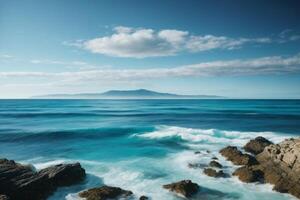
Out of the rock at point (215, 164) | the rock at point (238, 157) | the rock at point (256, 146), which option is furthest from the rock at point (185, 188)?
the rock at point (256, 146)

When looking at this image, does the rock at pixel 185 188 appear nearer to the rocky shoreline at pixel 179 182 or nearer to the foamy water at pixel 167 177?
the rocky shoreline at pixel 179 182

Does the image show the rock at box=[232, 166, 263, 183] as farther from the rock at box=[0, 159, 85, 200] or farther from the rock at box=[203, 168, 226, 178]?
the rock at box=[0, 159, 85, 200]

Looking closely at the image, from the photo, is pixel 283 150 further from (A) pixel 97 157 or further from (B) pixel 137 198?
(A) pixel 97 157

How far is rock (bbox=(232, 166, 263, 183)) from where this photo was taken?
18.4 meters

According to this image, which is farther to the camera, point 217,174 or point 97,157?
point 97,157

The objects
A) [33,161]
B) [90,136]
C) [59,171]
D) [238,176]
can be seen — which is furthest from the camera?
[90,136]

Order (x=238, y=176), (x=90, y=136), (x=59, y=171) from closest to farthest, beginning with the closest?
(x=59, y=171) → (x=238, y=176) → (x=90, y=136)

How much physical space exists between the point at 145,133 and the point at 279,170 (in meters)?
25.2

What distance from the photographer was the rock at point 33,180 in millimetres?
15193

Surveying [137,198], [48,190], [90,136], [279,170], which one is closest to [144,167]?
[137,198]

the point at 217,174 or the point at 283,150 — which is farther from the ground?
the point at 283,150

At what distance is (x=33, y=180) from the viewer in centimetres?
1616

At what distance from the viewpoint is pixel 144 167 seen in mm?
22781

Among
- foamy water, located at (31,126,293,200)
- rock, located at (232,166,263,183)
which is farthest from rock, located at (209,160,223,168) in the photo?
rock, located at (232,166,263,183)
